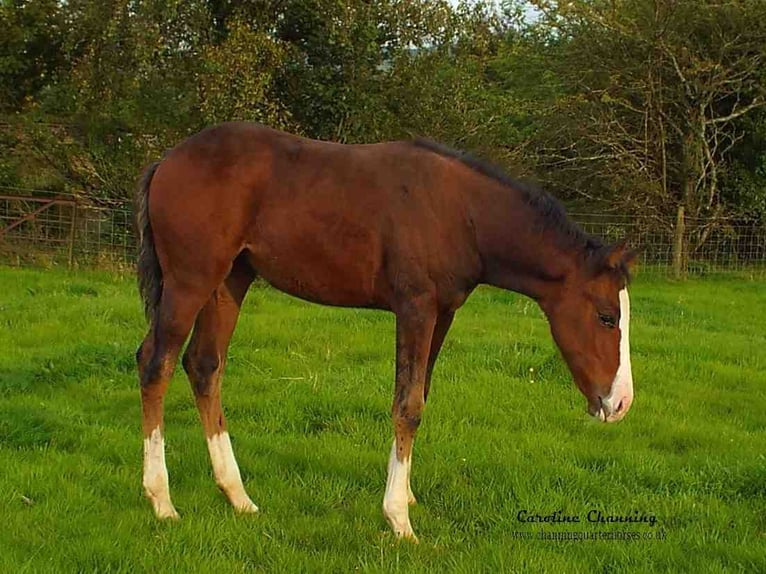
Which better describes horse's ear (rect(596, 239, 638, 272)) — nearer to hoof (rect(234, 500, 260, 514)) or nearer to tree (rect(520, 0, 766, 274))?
hoof (rect(234, 500, 260, 514))

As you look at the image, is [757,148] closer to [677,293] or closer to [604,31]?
[604,31]

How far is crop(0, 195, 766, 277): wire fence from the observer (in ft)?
42.3

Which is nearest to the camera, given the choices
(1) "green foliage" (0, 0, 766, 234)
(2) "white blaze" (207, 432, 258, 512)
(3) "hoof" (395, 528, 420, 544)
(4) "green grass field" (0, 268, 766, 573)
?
(4) "green grass field" (0, 268, 766, 573)

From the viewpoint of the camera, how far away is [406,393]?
3.74m

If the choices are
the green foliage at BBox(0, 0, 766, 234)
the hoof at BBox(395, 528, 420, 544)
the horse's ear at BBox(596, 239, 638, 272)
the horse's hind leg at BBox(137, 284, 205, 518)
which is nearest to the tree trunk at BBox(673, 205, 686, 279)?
the green foliage at BBox(0, 0, 766, 234)

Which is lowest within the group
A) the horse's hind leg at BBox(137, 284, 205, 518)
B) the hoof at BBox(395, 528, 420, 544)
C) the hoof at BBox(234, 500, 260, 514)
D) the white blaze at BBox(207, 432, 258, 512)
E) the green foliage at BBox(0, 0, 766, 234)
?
the hoof at BBox(234, 500, 260, 514)

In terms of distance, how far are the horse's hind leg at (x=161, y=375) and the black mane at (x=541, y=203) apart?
4.75 ft

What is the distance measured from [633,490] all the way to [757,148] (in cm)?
1381

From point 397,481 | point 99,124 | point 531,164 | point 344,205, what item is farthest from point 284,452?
point 531,164

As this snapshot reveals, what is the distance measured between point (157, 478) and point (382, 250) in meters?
1.60

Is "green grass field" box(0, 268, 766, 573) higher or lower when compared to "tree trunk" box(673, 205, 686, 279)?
lower

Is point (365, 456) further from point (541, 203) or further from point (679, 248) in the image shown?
point (679, 248)

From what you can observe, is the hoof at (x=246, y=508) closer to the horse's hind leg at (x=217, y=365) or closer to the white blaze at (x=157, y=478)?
the horse's hind leg at (x=217, y=365)

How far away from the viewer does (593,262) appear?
369cm
